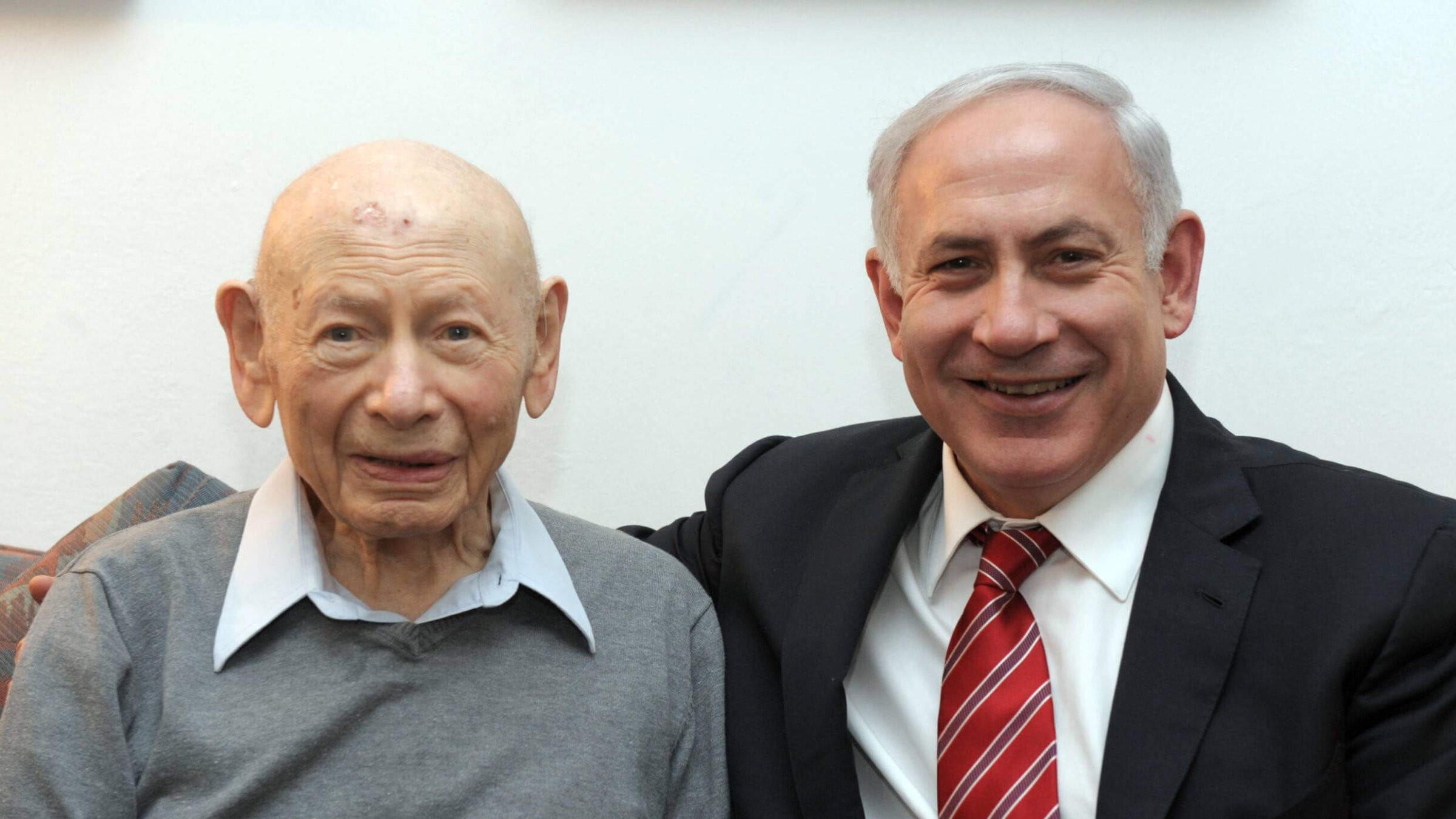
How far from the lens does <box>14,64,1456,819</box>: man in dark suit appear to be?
1.45m

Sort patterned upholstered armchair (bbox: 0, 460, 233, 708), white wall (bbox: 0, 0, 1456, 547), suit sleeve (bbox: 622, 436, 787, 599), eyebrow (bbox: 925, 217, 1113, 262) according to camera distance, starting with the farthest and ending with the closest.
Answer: white wall (bbox: 0, 0, 1456, 547)
suit sleeve (bbox: 622, 436, 787, 599)
patterned upholstered armchair (bbox: 0, 460, 233, 708)
eyebrow (bbox: 925, 217, 1113, 262)

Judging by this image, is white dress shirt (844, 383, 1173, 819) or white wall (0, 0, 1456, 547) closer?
white dress shirt (844, 383, 1173, 819)

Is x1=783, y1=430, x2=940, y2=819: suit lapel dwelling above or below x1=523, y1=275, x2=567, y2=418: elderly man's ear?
below

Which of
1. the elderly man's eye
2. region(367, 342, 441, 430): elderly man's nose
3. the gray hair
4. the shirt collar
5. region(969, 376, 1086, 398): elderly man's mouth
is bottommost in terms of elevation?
the shirt collar

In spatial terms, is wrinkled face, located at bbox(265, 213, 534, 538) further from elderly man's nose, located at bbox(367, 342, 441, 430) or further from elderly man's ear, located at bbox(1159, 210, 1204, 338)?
elderly man's ear, located at bbox(1159, 210, 1204, 338)

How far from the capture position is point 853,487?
6.15 ft

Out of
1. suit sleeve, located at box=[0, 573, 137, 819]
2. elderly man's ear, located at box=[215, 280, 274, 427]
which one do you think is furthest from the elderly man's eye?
suit sleeve, located at box=[0, 573, 137, 819]

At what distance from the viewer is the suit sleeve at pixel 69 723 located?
1.30 metres

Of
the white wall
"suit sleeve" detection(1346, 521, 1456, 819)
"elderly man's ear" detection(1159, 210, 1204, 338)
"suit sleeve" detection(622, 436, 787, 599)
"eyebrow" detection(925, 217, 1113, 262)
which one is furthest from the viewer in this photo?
the white wall

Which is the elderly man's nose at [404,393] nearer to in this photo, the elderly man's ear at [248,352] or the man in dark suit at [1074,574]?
the elderly man's ear at [248,352]

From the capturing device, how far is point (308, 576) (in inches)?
58.1

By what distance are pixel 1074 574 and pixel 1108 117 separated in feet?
1.94

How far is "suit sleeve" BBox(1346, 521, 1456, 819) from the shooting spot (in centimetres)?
142

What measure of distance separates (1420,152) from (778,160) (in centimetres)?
109
